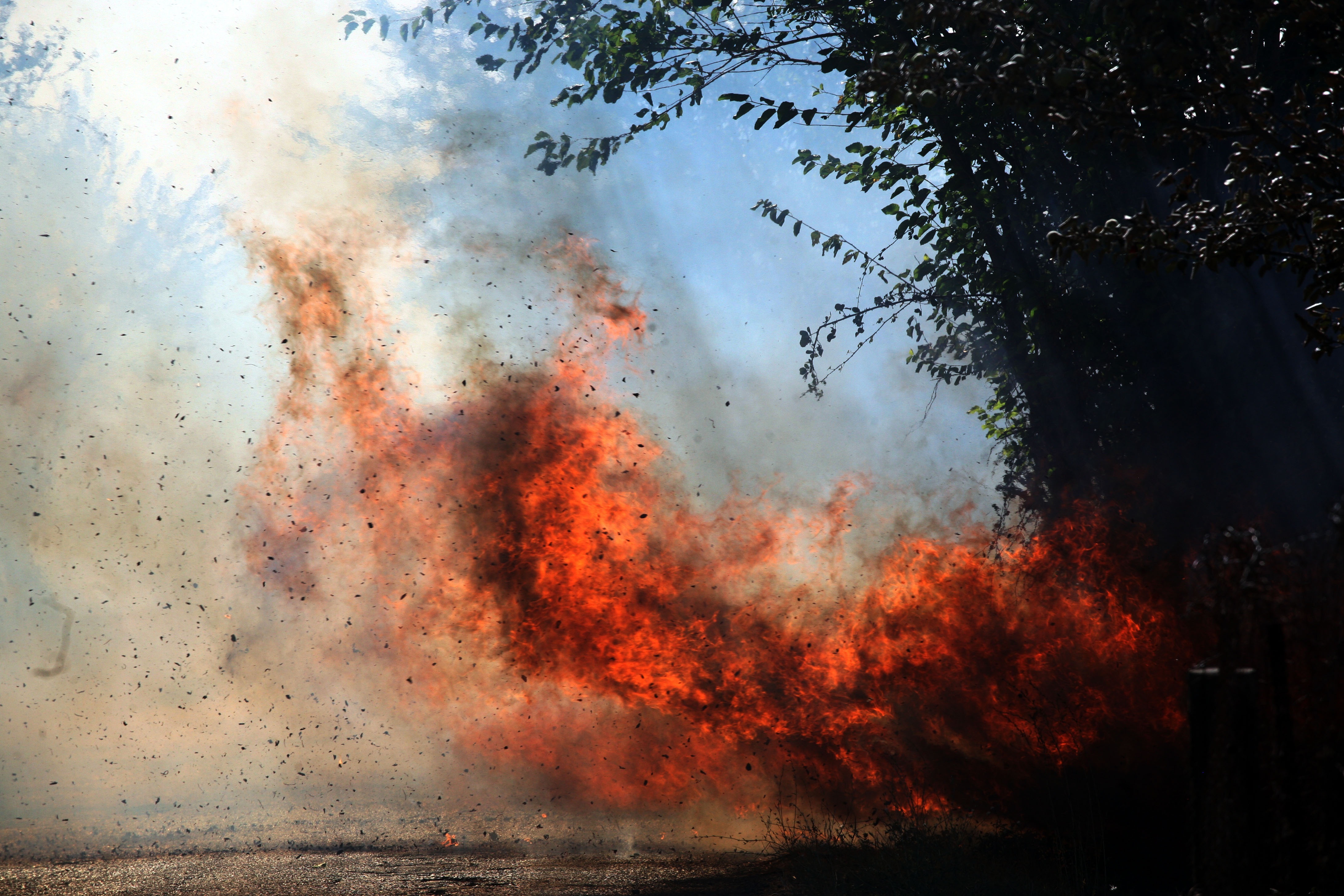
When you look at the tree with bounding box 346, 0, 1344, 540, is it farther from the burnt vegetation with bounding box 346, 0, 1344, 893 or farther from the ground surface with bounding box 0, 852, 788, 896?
the ground surface with bounding box 0, 852, 788, 896

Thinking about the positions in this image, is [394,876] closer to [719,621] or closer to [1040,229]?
[719,621]

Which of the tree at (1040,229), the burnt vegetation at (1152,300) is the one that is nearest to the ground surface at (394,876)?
the burnt vegetation at (1152,300)

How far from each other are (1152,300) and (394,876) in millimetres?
12578

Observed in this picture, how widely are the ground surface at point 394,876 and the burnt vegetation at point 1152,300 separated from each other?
1.44m

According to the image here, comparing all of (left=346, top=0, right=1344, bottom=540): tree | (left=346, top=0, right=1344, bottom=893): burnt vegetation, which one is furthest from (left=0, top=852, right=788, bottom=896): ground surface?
(left=346, top=0, right=1344, bottom=540): tree

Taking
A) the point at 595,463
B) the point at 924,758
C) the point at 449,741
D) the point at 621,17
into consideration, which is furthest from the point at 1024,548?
the point at 449,741

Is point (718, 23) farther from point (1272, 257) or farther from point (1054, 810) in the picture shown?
point (1054, 810)

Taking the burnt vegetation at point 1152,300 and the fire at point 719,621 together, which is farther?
the fire at point 719,621

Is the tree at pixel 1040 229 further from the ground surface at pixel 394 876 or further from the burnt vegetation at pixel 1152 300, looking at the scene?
the ground surface at pixel 394 876

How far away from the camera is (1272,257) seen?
17.8ft

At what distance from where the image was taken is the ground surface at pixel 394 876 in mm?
9695

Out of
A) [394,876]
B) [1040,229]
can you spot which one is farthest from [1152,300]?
[394,876]

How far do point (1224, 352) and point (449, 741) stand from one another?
66.4 feet

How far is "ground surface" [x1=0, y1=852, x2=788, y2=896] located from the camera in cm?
970
